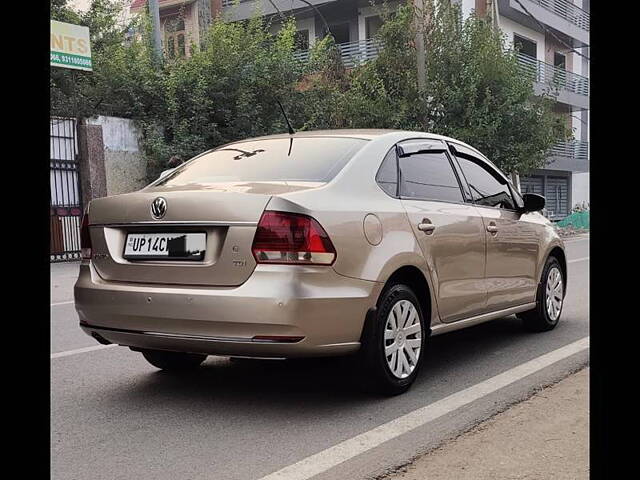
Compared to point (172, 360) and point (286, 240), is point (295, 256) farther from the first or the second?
point (172, 360)

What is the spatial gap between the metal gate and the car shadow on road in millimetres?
10346

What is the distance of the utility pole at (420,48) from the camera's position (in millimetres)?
17250

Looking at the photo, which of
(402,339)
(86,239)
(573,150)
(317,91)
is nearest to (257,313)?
(402,339)

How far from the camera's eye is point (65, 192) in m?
15.1

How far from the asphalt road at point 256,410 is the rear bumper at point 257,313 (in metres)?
0.40

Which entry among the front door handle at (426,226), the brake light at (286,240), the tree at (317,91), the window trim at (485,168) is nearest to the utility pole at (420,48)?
the tree at (317,91)

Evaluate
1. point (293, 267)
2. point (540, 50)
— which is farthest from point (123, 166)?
point (540, 50)

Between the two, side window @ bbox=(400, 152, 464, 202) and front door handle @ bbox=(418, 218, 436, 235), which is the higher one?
side window @ bbox=(400, 152, 464, 202)

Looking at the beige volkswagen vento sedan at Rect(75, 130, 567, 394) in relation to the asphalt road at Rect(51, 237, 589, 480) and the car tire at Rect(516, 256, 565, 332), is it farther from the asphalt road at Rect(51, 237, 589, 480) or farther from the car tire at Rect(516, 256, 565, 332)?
the car tire at Rect(516, 256, 565, 332)

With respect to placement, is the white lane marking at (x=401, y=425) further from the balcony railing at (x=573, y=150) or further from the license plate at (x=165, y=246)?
the balcony railing at (x=573, y=150)

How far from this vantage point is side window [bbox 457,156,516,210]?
5504 mm

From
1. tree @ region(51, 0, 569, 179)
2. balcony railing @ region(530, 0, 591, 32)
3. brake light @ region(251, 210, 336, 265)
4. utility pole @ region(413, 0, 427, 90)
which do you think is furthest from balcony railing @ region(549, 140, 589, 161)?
brake light @ region(251, 210, 336, 265)

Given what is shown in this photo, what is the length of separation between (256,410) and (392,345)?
872 millimetres

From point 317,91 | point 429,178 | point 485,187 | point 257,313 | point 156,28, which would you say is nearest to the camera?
point 257,313
